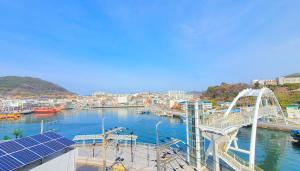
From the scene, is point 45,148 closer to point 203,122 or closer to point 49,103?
point 203,122

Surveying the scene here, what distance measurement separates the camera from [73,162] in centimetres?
1545

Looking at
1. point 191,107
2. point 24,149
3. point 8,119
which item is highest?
point 191,107

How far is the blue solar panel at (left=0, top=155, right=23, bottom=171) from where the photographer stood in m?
10.6

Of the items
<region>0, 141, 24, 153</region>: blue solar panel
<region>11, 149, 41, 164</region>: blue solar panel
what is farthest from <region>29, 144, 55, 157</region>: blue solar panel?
<region>0, 141, 24, 153</region>: blue solar panel

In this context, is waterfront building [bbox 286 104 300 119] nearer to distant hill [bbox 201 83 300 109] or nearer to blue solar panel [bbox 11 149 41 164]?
distant hill [bbox 201 83 300 109]

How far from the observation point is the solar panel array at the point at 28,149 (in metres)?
11.3

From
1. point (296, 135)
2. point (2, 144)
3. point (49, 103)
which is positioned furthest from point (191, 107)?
point (49, 103)

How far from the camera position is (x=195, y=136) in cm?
2064

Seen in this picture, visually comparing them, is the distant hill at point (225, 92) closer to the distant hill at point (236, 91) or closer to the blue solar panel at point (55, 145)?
the distant hill at point (236, 91)

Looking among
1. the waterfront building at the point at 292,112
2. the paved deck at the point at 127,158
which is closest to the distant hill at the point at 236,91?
the waterfront building at the point at 292,112

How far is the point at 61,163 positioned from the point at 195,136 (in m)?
11.8

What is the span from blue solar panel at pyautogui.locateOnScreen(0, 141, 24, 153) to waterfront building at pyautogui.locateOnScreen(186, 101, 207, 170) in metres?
13.5

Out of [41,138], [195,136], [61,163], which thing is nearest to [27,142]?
[41,138]

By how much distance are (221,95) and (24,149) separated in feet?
382
